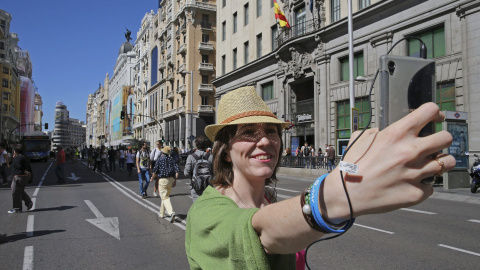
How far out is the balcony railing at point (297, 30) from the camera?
26.0m

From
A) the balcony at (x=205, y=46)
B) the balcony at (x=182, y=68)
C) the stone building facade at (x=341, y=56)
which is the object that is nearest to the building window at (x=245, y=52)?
the stone building facade at (x=341, y=56)

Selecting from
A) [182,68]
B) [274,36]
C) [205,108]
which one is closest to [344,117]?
[274,36]

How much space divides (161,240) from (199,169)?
1.50m

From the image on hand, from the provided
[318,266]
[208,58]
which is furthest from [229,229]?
[208,58]

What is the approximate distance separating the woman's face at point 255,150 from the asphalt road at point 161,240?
147 inches

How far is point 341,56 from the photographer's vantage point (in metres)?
23.9

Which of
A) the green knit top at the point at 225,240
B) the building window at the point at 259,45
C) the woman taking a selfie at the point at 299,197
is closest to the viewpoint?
the woman taking a selfie at the point at 299,197

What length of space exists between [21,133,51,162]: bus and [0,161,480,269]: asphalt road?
34.9 m

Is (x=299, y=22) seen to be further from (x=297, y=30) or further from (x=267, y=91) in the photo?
(x=267, y=91)

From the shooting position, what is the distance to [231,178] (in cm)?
170

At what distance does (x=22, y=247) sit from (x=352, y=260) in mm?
5478

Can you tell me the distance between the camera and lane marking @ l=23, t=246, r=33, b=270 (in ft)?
16.4

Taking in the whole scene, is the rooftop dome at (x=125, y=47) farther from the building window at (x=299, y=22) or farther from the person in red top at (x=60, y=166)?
the person in red top at (x=60, y=166)

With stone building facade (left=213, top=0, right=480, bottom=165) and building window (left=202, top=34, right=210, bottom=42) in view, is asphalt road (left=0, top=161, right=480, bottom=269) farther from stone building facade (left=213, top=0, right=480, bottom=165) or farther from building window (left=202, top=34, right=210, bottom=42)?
building window (left=202, top=34, right=210, bottom=42)
